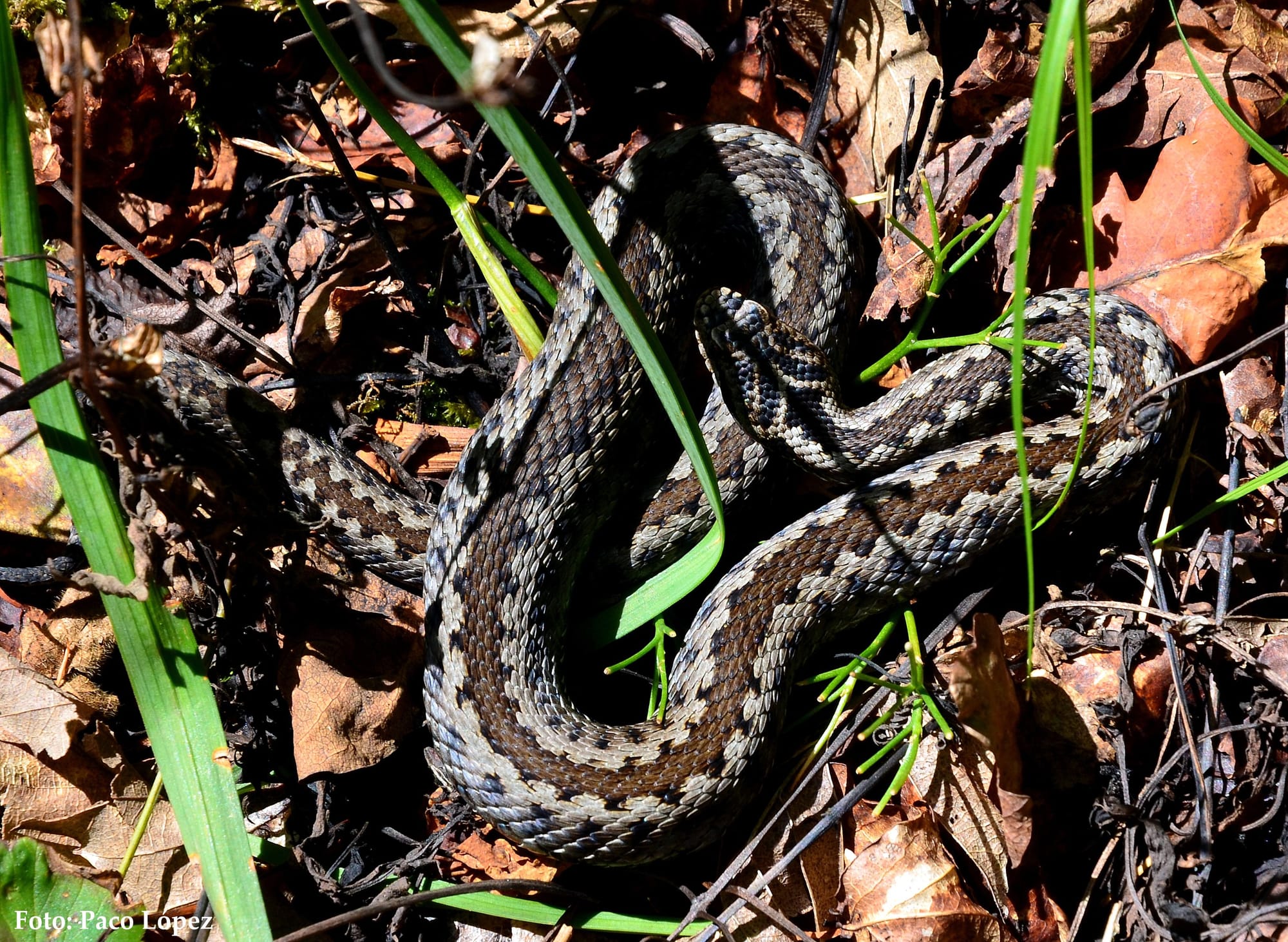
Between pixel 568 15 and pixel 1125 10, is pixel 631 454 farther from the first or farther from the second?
pixel 1125 10

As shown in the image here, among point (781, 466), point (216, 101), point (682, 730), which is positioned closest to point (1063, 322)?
point (781, 466)

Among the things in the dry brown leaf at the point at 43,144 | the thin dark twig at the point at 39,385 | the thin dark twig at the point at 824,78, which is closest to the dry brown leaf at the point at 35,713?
the thin dark twig at the point at 39,385

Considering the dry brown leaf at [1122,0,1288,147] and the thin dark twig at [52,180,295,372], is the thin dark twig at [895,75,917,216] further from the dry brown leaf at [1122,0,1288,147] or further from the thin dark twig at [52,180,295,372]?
the thin dark twig at [52,180,295,372]

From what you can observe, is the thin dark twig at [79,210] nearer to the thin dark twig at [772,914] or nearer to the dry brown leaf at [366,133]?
the dry brown leaf at [366,133]

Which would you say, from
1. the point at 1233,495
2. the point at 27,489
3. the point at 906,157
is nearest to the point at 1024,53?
the point at 906,157

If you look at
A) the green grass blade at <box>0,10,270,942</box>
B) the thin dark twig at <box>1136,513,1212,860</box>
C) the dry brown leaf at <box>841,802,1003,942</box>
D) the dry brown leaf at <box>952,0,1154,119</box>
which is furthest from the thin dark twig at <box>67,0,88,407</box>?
the thin dark twig at <box>1136,513,1212,860</box>
